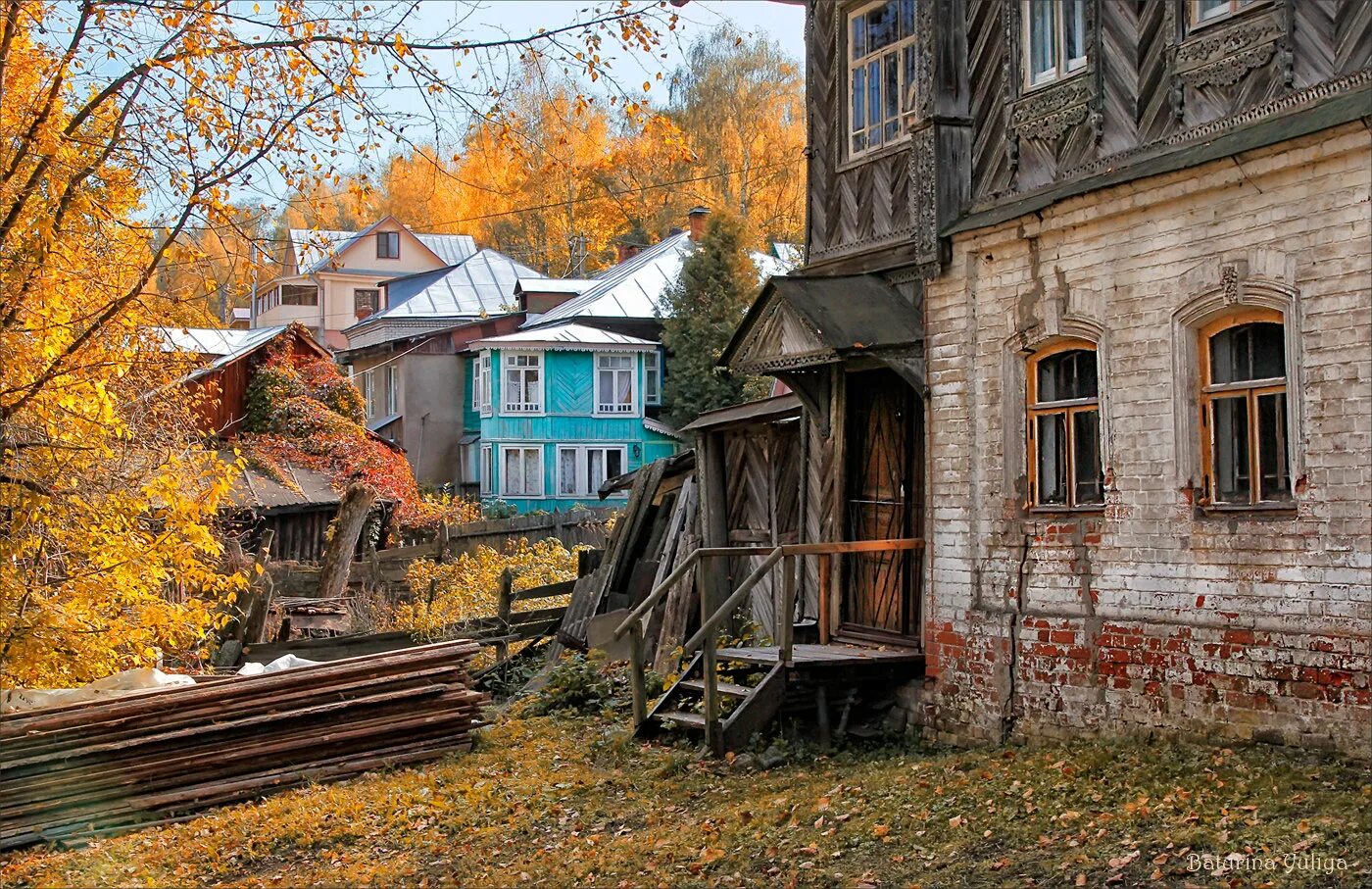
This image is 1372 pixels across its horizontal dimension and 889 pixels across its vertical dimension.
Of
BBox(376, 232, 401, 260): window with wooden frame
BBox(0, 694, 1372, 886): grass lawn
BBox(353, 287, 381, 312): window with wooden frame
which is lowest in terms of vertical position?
BBox(0, 694, 1372, 886): grass lawn

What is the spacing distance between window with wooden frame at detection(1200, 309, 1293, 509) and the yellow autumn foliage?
11230 mm

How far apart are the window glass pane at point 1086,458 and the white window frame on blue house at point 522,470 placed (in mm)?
31860

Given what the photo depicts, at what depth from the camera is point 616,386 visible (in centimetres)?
4172

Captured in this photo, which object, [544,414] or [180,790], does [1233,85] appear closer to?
[180,790]

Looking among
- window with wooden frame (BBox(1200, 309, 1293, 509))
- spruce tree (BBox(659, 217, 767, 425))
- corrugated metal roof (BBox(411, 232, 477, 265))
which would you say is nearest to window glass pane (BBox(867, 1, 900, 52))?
window with wooden frame (BBox(1200, 309, 1293, 509))

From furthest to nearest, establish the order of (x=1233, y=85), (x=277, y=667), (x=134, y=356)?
(x=277, y=667) < (x=134, y=356) < (x=1233, y=85)

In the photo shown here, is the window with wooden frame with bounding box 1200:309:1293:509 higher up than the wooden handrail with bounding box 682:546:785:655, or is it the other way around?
the window with wooden frame with bounding box 1200:309:1293:509

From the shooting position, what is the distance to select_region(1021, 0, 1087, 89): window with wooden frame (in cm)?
1055

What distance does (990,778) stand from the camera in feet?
30.7

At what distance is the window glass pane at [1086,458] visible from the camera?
406 inches

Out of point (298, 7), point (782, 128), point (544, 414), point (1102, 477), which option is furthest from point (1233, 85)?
Result: point (782, 128)

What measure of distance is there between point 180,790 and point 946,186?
8.17 m

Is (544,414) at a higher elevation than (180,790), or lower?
higher

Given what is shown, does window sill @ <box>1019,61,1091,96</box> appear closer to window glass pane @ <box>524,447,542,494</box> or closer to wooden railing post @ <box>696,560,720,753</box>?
wooden railing post @ <box>696,560,720,753</box>
